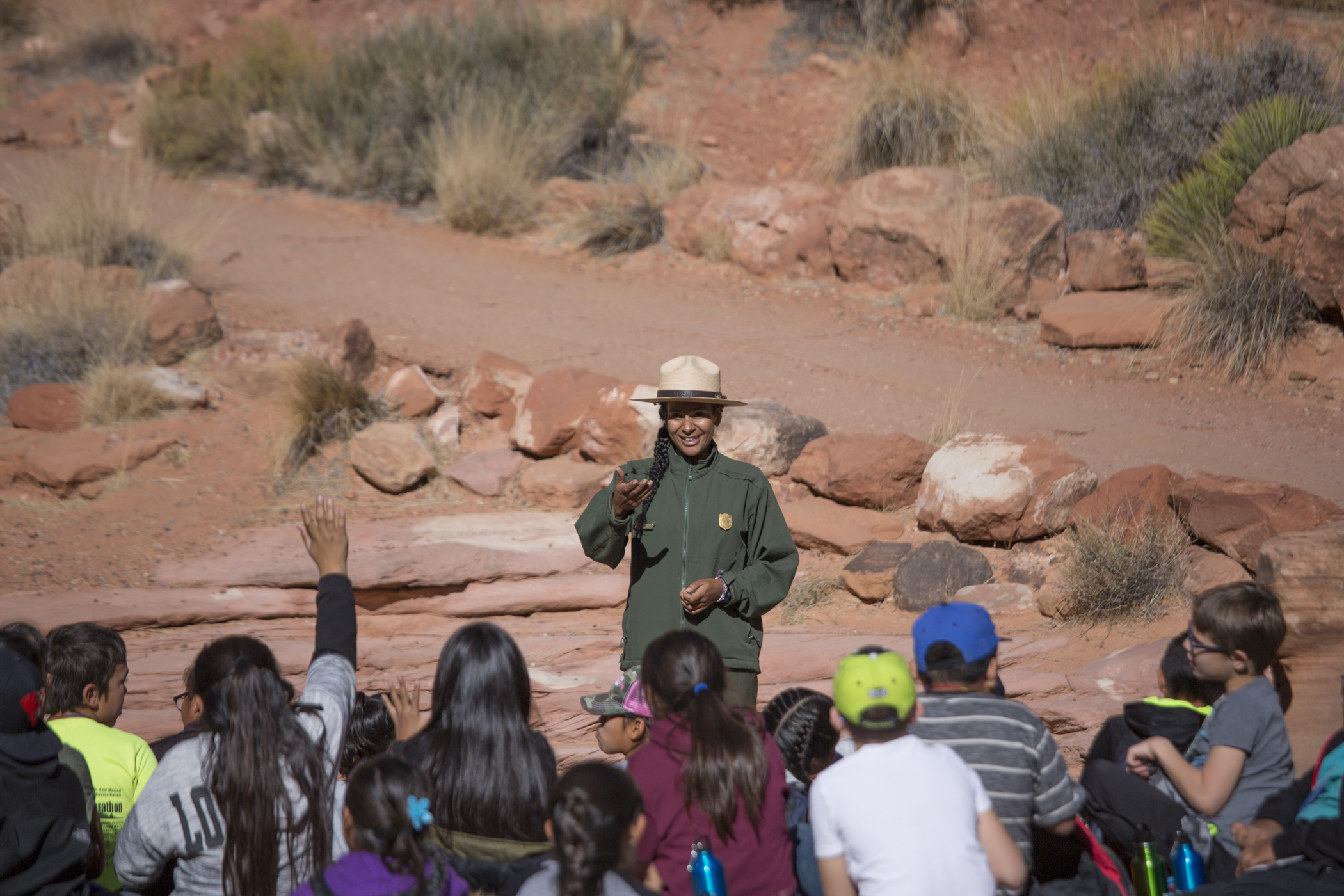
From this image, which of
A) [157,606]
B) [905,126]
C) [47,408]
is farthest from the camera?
[905,126]

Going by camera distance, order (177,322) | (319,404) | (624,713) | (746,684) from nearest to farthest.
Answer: (624,713) < (746,684) < (319,404) < (177,322)

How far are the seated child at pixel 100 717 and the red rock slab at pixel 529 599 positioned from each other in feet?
10.1

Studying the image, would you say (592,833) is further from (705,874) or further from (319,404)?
(319,404)

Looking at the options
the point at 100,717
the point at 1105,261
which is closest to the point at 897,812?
the point at 100,717

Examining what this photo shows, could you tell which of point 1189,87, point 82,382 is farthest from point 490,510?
point 1189,87

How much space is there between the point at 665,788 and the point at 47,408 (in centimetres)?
727

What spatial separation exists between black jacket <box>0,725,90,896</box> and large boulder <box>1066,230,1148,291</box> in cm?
840

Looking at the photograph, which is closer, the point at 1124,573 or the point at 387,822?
the point at 387,822

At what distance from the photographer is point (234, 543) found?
6703 millimetres

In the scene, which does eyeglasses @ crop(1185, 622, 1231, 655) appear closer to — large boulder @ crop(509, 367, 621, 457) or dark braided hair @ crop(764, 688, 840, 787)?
dark braided hair @ crop(764, 688, 840, 787)

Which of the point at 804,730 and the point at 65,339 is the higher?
the point at 65,339

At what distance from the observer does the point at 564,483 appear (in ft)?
23.6

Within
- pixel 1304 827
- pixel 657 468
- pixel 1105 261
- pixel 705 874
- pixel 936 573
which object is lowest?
pixel 936 573

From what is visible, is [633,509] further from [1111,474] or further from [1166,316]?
[1166,316]
